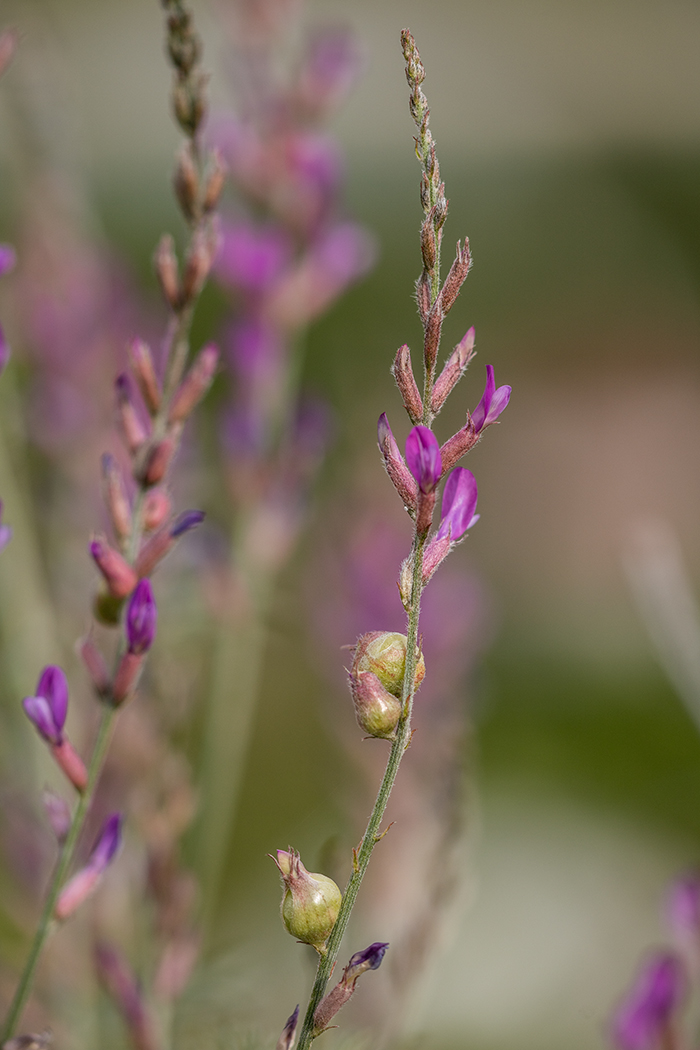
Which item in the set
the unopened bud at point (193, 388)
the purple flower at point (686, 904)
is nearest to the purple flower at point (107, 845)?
the unopened bud at point (193, 388)

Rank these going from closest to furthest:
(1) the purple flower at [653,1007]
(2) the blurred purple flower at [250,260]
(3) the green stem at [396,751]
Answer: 1. (3) the green stem at [396,751]
2. (1) the purple flower at [653,1007]
3. (2) the blurred purple flower at [250,260]

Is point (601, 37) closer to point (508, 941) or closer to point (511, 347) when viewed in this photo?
point (511, 347)

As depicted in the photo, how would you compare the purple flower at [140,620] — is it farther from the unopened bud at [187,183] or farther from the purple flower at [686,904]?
the purple flower at [686,904]

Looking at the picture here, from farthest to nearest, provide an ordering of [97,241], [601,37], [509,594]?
[601,37] → [509,594] → [97,241]

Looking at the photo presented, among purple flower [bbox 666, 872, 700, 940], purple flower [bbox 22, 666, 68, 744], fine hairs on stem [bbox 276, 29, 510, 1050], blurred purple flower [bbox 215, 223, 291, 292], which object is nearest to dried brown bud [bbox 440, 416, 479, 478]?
fine hairs on stem [bbox 276, 29, 510, 1050]

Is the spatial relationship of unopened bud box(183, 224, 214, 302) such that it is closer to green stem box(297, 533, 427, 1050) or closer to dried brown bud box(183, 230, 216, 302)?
dried brown bud box(183, 230, 216, 302)

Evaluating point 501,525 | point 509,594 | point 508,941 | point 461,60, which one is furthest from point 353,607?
point 461,60

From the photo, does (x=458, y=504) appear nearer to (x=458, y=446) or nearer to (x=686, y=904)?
(x=458, y=446)
